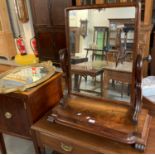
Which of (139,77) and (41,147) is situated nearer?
(139,77)

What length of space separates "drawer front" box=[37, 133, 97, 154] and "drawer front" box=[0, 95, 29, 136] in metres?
0.15

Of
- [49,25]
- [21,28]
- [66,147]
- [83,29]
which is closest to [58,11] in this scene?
[49,25]

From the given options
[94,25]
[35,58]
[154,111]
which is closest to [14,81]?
[94,25]

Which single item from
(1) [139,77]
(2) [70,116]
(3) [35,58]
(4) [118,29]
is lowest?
(3) [35,58]

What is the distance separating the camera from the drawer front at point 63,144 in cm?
93

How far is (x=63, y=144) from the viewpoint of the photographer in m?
0.99

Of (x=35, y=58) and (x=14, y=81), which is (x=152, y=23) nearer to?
(x=14, y=81)

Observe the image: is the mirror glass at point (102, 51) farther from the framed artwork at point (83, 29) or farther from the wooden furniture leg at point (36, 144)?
the wooden furniture leg at point (36, 144)

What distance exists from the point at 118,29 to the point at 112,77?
27 cm

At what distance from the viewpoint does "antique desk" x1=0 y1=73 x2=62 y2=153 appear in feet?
3.52

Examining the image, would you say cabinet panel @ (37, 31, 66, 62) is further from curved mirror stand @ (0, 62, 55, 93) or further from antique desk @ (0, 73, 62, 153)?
antique desk @ (0, 73, 62, 153)

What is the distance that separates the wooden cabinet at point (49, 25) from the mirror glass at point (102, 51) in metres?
1.79

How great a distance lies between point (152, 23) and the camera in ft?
7.34

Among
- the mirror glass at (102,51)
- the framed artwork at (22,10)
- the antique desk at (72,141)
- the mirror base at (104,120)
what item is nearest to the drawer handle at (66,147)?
the antique desk at (72,141)
